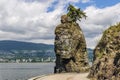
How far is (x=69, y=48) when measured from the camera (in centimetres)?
9469

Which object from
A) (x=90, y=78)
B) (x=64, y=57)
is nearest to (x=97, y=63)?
(x=90, y=78)

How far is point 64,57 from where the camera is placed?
94.8 m

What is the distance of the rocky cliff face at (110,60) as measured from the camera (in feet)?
163

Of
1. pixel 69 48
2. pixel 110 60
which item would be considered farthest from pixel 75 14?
pixel 110 60

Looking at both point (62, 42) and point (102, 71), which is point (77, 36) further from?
point (102, 71)

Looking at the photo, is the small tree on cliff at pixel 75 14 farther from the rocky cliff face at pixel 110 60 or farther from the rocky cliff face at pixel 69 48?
the rocky cliff face at pixel 110 60

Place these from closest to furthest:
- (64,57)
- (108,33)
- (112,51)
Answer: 1. (112,51)
2. (108,33)
3. (64,57)

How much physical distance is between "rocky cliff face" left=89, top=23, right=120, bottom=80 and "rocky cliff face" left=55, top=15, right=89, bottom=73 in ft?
113

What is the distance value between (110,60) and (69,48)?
142 feet

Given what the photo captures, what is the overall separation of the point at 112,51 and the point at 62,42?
141 ft

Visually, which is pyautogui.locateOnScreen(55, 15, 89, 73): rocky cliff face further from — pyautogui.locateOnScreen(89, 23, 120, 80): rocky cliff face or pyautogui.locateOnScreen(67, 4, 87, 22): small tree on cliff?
pyautogui.locateOnScreen(89, 23, 120, 80): rocky cliff face

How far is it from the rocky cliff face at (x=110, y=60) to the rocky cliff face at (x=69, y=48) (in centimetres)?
3446

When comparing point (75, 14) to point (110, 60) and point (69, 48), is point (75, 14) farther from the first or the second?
point (110, 60)

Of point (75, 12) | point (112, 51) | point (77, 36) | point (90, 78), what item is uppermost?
point (75, 12)
